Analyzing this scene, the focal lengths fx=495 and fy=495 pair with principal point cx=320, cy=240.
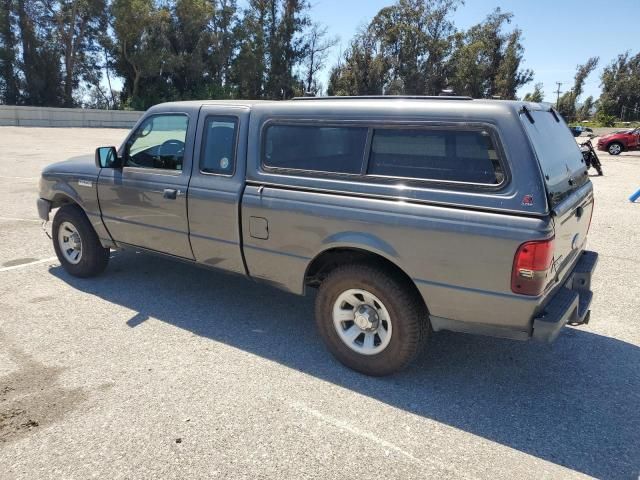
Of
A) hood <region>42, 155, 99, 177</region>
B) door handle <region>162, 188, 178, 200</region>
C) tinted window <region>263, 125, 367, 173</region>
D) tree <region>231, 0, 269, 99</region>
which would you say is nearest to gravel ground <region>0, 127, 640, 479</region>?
door handle <region>162, 188, 178, 200</region>

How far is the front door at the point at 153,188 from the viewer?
4402mm

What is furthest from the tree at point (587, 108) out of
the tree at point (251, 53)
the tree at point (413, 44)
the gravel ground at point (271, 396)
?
the gravel ground at point (271, 396)

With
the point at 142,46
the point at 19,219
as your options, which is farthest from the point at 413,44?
the point at 19,219

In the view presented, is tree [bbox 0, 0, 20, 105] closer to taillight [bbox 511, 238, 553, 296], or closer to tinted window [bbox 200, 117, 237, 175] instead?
tinted window [bbox 200, 117, 237, 175]

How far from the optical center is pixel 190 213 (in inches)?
169

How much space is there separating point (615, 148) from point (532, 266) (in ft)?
87.4

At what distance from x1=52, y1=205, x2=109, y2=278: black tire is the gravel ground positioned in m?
0.32

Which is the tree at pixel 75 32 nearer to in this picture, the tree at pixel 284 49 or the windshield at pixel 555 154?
the tree at pixel 284 49

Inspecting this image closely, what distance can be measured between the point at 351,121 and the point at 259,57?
5081 cm

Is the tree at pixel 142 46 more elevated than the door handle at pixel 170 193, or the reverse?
the tree at pixel 142 46

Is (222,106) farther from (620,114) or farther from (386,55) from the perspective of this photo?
(620,114)

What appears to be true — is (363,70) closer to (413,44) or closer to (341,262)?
(413,44)

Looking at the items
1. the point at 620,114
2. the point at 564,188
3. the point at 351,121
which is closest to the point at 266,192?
the point at 351,121

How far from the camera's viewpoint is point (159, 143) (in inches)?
181
